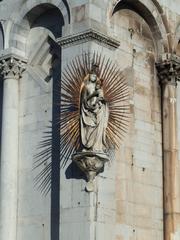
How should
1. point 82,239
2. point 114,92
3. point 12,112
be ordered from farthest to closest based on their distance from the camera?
1. point 12,112
2. point 114,92
3. point 82,239

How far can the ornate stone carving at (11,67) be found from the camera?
787 inches

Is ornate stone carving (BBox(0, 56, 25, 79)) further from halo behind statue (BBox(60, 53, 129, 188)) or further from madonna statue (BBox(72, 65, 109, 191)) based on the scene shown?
madonna statue (BBox(72, 65, 109, 191))

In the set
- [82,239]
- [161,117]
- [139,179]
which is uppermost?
[161,117]

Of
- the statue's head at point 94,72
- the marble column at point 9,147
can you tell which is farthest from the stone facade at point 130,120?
the statue's head at point 94,72

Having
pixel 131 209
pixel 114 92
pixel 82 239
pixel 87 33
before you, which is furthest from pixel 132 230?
pixel 87 33

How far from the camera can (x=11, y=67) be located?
20031 millimetres

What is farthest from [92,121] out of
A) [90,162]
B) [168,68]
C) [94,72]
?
[168,68]

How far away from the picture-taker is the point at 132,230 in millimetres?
19078

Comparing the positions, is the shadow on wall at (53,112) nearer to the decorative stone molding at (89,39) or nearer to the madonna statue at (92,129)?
the decorative stone molding at (89,39)

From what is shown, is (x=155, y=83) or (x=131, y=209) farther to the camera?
(x=155, y=83)

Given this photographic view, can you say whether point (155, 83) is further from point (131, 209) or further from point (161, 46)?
point (131, 209)

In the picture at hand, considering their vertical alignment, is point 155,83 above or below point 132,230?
above

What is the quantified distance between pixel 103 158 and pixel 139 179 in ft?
7.53

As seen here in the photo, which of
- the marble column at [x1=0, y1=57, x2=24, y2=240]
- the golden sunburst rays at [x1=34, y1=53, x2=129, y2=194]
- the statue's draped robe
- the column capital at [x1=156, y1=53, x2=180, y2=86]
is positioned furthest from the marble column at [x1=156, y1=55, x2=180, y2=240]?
the marble column at [x1=0, y1=57, x2=24, y2=240]
